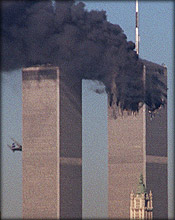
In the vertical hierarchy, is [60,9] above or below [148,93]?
above

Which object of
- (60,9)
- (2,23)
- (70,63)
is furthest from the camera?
(70,63)

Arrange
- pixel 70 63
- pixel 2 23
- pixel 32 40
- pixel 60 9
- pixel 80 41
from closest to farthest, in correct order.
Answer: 1. pixel 2 23
2. pixel 32 40
3. pixel 60 9
4. pixel 80 41
5. pixel 70 63

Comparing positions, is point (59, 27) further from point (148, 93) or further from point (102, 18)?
point (148, 93)

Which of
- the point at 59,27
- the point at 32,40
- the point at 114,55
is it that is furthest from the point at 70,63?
the point at 32,40

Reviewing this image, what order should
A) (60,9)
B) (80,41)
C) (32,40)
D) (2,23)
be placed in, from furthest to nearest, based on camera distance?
1. (80,41)
2. (60,9)
3. (32,40)
4. (2,23)

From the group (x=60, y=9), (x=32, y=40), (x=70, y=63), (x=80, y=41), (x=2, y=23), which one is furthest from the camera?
(x=70, y=63)

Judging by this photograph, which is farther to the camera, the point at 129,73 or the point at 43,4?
the point at 129,73

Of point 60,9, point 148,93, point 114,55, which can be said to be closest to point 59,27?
point 60,9

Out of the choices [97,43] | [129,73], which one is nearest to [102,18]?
[97,43]

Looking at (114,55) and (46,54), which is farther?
(114,55)

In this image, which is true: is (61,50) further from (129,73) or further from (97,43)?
(129,73)
